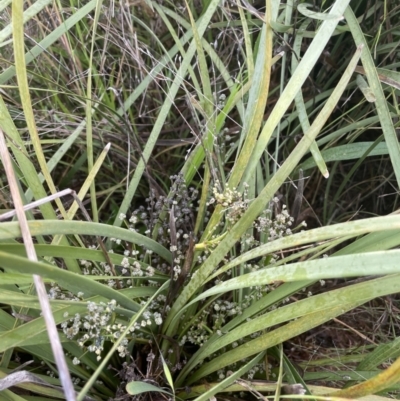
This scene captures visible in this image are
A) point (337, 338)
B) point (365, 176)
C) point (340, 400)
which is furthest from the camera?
point (365, 176)

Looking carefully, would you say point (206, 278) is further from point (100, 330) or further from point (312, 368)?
point (312, 368)

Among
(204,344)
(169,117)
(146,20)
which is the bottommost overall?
(204,344)

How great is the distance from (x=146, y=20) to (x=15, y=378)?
2.34ft

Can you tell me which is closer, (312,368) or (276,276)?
(276,276)

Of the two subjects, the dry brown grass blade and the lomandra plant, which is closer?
the dry brown grass blade

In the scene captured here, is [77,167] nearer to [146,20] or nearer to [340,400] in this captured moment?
[146,20]

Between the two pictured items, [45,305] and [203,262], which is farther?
[203,262]

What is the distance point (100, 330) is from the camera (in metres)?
0.51

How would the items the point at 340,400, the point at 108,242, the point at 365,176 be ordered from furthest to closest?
the point at 365,176 < the point at 108,242 < the point at 340,400

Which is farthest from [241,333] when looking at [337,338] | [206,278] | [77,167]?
[77,167]

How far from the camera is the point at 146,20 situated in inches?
34.8

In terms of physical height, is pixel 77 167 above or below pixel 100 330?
above

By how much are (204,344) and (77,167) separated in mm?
418

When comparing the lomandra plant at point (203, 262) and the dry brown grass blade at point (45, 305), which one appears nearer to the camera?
the dry brown grass blade at point (45, 305)
